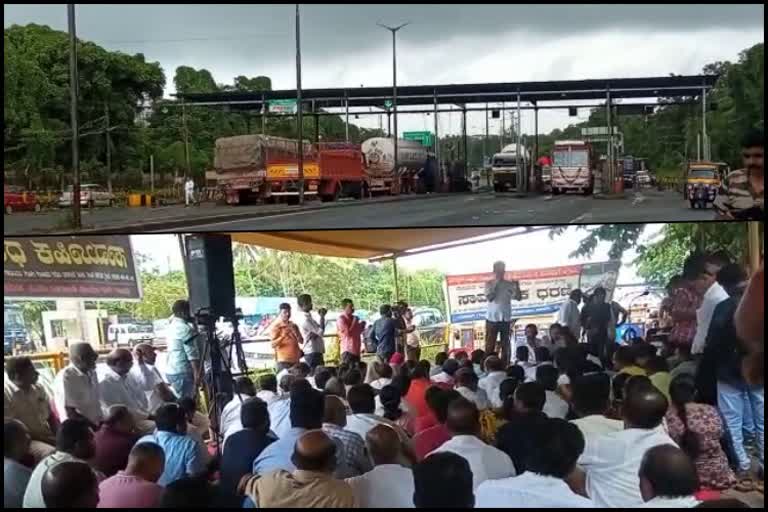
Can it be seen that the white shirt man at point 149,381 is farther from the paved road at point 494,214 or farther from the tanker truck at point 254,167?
the tanker truck at point 254,167

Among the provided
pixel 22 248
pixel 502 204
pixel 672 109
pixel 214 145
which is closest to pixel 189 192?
pixel 214 145

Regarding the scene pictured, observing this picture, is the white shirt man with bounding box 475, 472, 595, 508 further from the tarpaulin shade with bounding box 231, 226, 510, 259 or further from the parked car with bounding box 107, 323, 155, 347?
the parked car with bounding box 107, 323, 155, 347

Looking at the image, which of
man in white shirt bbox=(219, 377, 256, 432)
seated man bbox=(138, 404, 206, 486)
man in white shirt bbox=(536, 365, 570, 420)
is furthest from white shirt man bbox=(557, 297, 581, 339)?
seated man bbox=(138, 404, 206, 486)

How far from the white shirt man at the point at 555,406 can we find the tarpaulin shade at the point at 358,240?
0.61 meters

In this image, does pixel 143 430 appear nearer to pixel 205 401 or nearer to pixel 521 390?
pixel 205 401

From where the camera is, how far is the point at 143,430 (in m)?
3.46

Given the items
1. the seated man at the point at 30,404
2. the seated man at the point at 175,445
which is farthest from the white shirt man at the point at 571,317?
the seated man at the point at 30,404

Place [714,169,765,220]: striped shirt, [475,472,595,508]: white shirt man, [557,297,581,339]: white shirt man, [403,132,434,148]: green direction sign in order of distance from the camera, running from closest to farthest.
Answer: [475,472,595,508]: white shirt man < [714,169,765,220]: striped shirt < [557,297,581,339]: white shirt man < [403,132,434,148]: green direction sign

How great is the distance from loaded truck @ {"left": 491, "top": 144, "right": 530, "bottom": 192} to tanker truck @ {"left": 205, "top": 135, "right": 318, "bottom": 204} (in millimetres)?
646

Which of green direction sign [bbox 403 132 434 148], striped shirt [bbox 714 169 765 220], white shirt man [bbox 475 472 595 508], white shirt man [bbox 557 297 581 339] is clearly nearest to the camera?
white shirt man [bbox 475 472 595 508]

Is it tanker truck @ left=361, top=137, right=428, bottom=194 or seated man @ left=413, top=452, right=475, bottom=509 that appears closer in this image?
seated man @ left=413, top=452, right=475, bottom=509

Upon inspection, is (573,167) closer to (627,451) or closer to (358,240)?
(358,240)

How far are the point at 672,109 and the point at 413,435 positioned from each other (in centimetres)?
144

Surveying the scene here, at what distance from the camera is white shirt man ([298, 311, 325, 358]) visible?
354 cm
